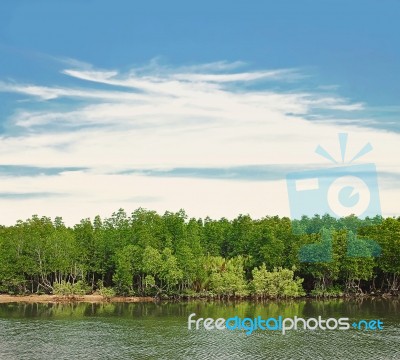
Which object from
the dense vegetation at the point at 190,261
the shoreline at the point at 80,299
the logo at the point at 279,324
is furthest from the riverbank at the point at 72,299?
the logo at the point at 279,324

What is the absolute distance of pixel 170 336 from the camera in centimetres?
4009

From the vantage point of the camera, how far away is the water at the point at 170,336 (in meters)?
34.3

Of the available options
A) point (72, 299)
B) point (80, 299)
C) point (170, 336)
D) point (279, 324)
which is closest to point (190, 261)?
point (80, 299)

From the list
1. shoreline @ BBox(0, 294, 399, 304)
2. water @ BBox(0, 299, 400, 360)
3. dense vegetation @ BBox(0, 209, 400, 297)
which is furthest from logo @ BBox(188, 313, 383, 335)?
shoreline @ BBox(0, 294, 399, 304)

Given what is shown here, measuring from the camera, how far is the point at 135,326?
44.8 meters

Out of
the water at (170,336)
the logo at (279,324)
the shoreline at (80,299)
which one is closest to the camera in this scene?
the water at (170,336)

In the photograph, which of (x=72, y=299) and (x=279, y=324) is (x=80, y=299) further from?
(x=279, y=324)

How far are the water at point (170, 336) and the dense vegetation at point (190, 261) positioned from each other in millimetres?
7931

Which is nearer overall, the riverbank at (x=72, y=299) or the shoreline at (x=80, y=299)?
the shoreline at (x=80, y=299)

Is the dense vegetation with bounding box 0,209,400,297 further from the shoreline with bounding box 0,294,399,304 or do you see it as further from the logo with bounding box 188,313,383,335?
the logo with bounding box 188,313,383,335

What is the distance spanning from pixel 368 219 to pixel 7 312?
48881mm

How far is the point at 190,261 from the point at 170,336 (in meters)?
24.4

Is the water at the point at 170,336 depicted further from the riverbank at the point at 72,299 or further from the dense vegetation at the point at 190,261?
the dense vegetation at the point at 190,261

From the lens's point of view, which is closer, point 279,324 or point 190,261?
point 279,324
